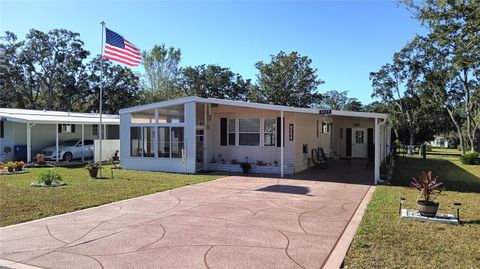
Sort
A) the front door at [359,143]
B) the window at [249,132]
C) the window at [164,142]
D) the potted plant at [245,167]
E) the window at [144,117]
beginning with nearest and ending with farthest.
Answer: the potted plant at [245,167] < the window at [164,142] < the window at [249,132] < the window at [144,117] < the front door at [359,143]

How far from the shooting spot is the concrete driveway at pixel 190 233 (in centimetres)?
518

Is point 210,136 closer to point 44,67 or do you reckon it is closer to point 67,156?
point 67,156

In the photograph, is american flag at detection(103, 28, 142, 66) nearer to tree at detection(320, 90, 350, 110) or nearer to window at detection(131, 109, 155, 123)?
window at detection(131, 109, 155, 123)

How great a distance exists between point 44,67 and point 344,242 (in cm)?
4217

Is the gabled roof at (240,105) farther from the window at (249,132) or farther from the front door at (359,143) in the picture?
the front door at (359,143)

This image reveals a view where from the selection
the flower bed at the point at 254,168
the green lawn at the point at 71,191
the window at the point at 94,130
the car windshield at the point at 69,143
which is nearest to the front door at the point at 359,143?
the flower bed at the point at 254,168

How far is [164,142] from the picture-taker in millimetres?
16609

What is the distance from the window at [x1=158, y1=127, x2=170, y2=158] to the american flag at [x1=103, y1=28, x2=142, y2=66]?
332cm

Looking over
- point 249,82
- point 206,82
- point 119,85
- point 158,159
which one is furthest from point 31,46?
point 158,159

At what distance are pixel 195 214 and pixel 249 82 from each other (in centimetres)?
3792

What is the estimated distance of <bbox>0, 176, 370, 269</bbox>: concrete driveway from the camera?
5.18 meters

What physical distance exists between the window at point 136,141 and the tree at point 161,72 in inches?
923

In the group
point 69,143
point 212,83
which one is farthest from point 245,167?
point 212,83

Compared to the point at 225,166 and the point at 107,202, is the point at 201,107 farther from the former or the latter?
the point at 107,202
